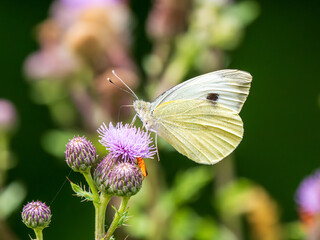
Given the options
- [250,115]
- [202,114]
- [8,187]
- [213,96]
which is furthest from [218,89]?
[250,115]

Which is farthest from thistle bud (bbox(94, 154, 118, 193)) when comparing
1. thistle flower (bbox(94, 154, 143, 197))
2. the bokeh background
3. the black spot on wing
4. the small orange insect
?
the bokeh background

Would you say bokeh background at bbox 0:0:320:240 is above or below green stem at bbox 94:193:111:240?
below

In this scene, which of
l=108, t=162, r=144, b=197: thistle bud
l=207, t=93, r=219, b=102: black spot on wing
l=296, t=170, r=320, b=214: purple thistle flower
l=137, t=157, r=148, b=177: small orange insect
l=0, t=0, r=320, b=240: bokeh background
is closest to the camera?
l=108, t=162, r=144, b=197: thistle bud

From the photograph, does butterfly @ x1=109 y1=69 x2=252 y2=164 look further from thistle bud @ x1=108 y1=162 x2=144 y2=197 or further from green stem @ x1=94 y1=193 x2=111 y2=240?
green stem @ x1=94 y1=193 x2=111 y2=240

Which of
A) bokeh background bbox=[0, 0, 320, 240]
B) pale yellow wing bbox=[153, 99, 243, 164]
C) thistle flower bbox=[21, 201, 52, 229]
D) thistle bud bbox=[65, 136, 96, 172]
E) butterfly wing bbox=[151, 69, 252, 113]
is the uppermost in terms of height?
thistle bud bbox=[65, 136, 96, 172]

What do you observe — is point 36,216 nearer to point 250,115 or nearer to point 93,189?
point 93,189
